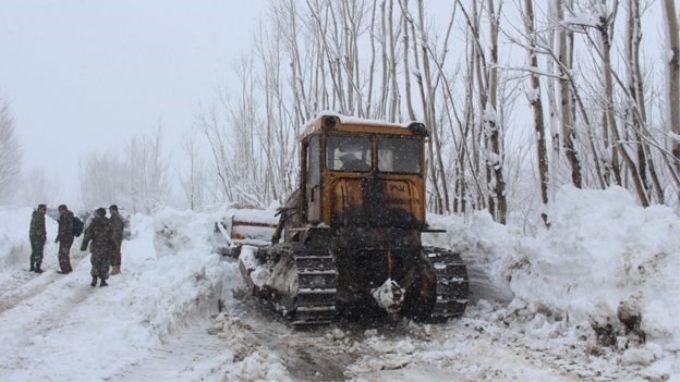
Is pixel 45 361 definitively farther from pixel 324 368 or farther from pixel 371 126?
pixel 371 126

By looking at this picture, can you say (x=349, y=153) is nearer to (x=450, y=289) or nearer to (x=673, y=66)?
(x=450, y=289)

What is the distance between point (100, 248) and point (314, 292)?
6.81 metres

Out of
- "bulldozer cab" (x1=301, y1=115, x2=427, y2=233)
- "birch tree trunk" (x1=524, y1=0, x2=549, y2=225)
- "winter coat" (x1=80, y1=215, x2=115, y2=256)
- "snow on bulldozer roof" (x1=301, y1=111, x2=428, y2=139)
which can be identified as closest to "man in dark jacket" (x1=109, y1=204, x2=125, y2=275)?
"winter coat" (x1=80, y1=215, x2=115, y2=256)

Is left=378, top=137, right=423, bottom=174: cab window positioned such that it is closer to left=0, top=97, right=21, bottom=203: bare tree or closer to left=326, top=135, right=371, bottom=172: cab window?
left=326, top=135, right=371, bottom=172: cab window

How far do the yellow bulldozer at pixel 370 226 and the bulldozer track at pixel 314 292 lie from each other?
31cm

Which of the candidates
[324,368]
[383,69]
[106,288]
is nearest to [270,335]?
[324,368]

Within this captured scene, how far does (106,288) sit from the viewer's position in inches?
472

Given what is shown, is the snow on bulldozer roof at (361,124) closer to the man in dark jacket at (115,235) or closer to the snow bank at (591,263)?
the snow bank at (591,263)

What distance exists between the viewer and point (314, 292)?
7.64 meters

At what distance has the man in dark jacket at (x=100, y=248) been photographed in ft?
41.2

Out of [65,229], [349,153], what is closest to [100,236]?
[65,229]

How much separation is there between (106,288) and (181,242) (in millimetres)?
2932

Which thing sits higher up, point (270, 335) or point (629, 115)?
point (629, 115)

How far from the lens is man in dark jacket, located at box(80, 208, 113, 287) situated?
12547 mm
